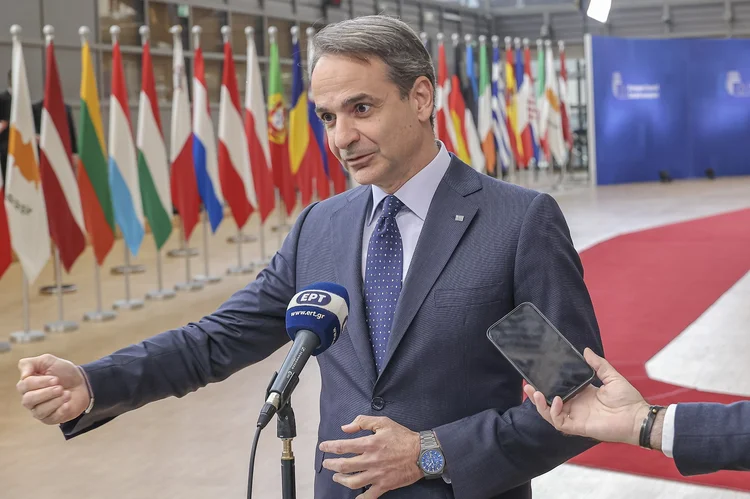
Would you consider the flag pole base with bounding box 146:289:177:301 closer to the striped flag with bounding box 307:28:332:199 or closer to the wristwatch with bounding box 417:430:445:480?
the striped flag with bounding box 307:28:332:199

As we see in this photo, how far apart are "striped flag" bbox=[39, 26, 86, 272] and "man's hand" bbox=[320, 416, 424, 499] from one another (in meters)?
5.88

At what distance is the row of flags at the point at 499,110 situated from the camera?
41.3ft

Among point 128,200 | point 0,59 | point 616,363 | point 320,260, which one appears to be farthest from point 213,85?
point 320,260

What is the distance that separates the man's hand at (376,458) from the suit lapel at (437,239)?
13 cm

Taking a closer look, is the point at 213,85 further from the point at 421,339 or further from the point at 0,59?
the point at 421,339

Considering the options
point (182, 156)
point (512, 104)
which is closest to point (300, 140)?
point (182, 156)

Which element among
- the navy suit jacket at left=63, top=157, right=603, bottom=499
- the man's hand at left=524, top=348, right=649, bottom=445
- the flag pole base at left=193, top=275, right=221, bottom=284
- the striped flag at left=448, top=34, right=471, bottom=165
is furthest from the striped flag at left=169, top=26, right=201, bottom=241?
the man's hand at left=524, top=348, right=649, bottom=445

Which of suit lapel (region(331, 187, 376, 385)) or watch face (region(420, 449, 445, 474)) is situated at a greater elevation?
suit lapel (region(331, 187, 376, 385))

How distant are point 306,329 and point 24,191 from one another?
574 centimetres

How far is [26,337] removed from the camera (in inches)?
266

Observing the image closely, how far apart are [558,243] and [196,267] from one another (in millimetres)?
8607

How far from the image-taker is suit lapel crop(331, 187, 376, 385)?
5.71ft

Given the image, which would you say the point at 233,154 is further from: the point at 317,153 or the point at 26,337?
the point at 26,337

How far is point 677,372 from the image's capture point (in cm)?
518
